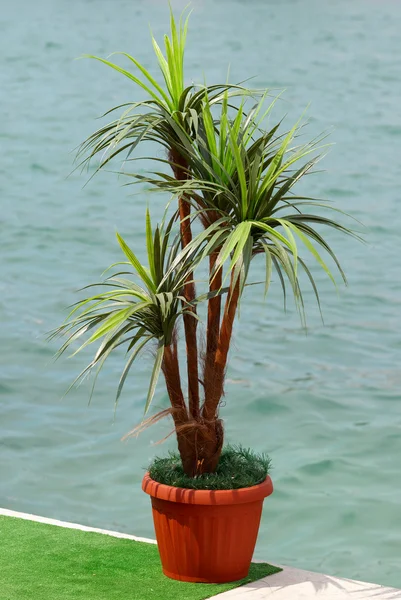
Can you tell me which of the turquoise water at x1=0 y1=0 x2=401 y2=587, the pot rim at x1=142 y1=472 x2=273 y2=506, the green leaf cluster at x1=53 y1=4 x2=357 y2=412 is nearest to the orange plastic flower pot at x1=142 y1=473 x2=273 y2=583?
the pot rim at x1=142 y1=472 x2=273 y2=506

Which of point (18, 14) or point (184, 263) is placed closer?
point (184, 263)

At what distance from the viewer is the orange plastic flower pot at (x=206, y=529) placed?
132 inches

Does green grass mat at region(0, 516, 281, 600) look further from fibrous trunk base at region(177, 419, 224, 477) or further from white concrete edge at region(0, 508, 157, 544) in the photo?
fibrous trunk base at region(177, 419, 224, 477)

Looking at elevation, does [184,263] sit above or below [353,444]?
above

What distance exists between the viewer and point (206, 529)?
3373mm

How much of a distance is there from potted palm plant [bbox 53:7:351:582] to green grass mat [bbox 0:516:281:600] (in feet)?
0.35

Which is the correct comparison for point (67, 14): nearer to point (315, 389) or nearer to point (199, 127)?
point (315, 389)

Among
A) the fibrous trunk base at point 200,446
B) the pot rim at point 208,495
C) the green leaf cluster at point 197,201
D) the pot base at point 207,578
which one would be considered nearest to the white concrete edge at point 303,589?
the pot base at point 207,578

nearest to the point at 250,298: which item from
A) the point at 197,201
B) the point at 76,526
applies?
the point at 76,526

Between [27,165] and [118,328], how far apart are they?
41.7ft

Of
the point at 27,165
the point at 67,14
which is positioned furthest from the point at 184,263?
the point at 67,14

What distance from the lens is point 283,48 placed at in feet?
64.0

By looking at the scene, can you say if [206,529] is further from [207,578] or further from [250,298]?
[250,298]

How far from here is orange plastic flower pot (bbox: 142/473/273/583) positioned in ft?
11.0
